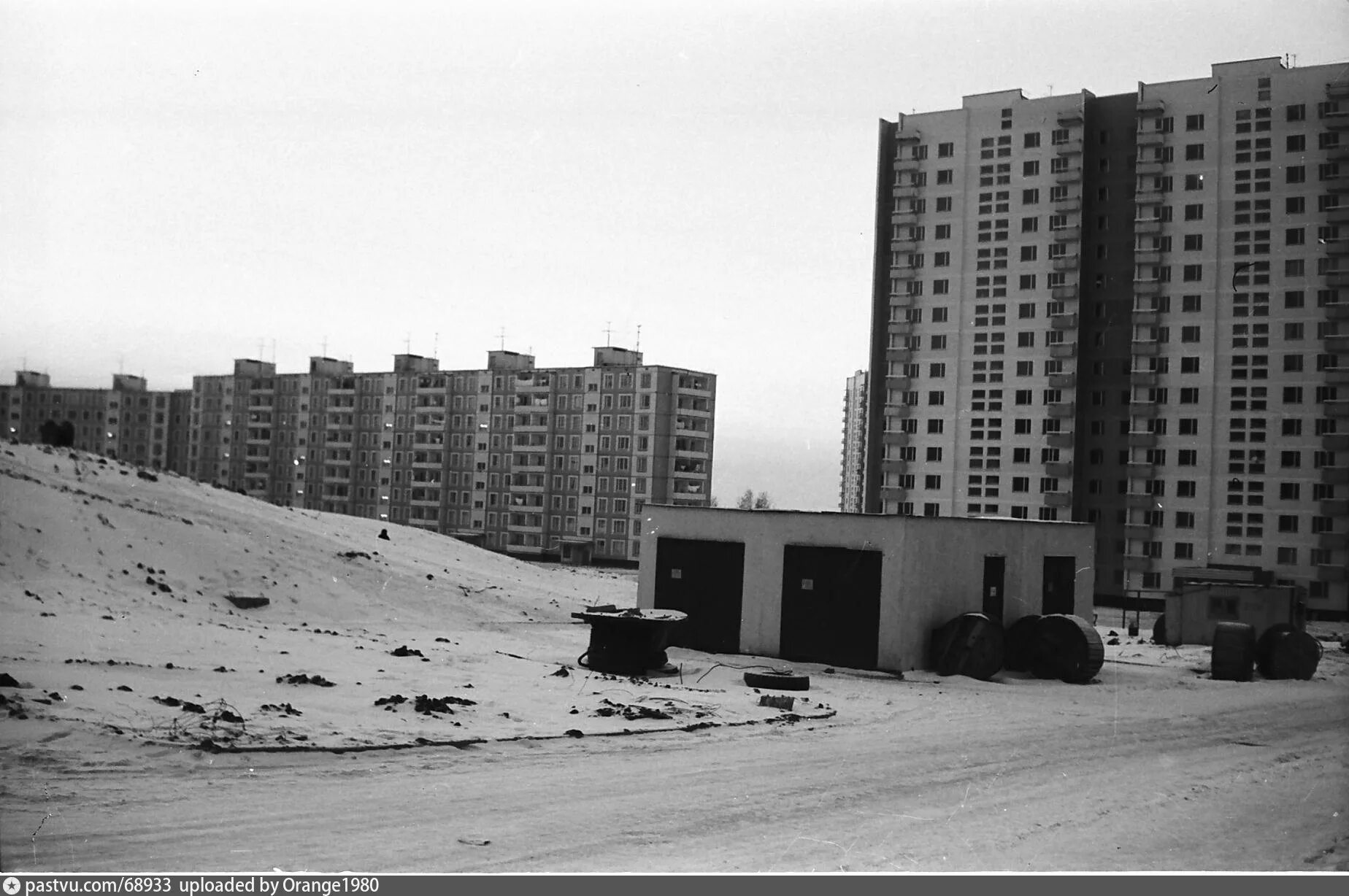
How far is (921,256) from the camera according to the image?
5978cm

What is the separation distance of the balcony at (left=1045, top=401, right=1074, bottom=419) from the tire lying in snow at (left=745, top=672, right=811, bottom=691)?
134 ft

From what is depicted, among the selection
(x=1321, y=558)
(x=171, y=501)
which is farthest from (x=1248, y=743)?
(x=1321, y=558)

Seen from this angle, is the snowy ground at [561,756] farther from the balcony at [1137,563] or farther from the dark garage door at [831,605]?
the balcony at [1137,563]

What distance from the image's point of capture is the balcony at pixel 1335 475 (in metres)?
45.2

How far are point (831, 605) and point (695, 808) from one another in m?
12.9

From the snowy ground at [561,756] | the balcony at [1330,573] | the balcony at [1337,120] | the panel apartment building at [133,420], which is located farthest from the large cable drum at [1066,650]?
the panel apartment building at [133,420]

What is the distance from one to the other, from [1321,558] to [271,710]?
147 feet

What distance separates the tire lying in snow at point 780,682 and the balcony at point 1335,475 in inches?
1456

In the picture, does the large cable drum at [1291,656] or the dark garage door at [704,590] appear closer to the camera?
the large cable drum at [1291,656]

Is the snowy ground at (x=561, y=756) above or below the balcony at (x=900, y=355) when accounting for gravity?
below

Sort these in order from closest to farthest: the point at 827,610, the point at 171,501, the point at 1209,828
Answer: the point at 1209,828 → the point at 827,610 → the point at 171,501

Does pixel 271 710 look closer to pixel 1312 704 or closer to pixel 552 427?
pixel 1312 704

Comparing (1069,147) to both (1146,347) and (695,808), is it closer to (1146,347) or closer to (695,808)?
(1146,347)

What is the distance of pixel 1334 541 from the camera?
4412cm
